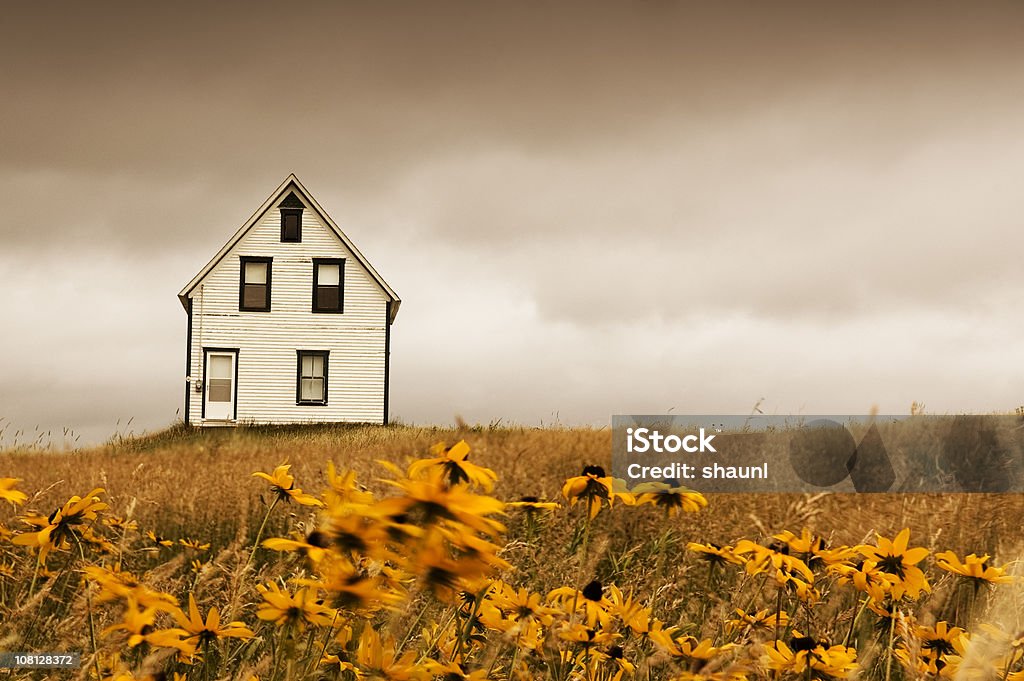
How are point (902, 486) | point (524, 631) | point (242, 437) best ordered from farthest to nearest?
point (242, 437)
point (902, 486)
point (524, 631)

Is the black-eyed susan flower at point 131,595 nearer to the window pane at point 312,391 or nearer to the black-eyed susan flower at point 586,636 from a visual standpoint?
the black-eyed susan flower at point 586,636

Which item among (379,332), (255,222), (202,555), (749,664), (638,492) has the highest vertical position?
(255,222)

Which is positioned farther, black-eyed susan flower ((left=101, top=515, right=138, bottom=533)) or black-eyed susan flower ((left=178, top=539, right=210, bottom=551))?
black-eyed susan flower ((left=178, top=539, right=210, bottom=551))

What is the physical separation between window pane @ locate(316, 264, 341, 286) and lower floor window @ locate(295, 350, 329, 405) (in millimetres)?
2103

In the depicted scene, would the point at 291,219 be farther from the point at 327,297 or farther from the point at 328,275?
the point at 327,297

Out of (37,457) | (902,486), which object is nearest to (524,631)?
(902,486)

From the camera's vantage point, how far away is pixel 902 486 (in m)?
9.72

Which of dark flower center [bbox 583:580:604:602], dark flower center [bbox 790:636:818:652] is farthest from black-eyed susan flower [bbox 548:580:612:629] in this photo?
dark flower center [bbox 790:636:818:652]

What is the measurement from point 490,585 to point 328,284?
24.4 meters

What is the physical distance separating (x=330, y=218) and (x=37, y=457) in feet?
43.8

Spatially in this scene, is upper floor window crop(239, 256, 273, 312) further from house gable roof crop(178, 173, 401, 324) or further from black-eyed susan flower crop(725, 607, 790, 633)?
black-eyed susan flower crop(725, 607, 790, 633)

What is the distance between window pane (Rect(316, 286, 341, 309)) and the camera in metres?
25.7

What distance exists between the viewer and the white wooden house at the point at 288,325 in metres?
25.0

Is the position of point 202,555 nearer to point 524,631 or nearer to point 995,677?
point 524,631
